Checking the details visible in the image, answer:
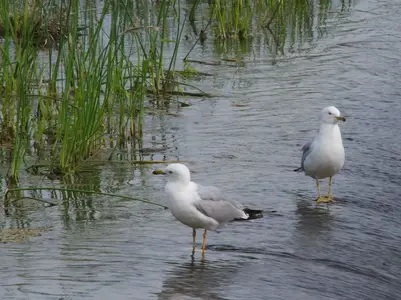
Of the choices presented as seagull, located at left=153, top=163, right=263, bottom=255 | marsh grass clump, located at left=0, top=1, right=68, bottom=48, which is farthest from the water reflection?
marsh grass clump, located at left=0, top=1, right=68, bottom=48

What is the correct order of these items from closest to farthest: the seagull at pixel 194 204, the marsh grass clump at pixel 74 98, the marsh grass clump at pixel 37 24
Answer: the seagull at pixel 194 204, the marsh grass clump at pixel 74 98, the marsh grass clump at pixel 37 24

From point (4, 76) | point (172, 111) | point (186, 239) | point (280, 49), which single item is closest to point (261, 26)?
point (280, 49)

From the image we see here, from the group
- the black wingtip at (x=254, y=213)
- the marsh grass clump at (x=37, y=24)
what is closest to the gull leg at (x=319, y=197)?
the black wingtip at (x=254, y=213)

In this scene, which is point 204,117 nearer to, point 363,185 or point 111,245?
point 363,185

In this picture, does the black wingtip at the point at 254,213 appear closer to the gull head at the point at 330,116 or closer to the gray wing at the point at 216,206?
the gray wing at the point at 216,206

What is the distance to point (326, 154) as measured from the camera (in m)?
7.02

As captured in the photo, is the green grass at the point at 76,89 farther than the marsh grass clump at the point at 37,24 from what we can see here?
No

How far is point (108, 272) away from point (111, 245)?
1.58 ft

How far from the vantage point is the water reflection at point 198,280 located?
519 centimetres

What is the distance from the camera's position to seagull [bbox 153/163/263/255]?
5.76 meters

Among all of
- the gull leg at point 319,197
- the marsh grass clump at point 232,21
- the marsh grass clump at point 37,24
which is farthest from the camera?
the marsh grass clump at point 232,21

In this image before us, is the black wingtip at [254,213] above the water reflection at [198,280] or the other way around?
above

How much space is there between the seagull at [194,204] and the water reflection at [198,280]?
8.1 inches

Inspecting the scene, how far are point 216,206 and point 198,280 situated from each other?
0.57 metres
